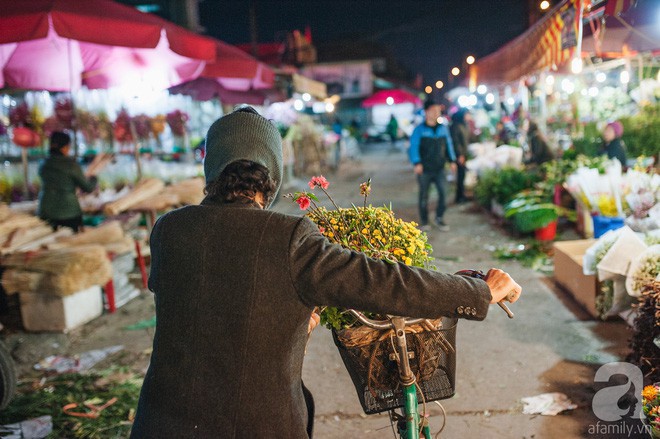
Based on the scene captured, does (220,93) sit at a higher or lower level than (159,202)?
higher

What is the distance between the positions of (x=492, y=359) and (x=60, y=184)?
5.89 meters

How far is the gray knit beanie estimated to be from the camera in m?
1.85

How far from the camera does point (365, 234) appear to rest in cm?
235

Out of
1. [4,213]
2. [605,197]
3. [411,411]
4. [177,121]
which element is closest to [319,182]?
[411,411]

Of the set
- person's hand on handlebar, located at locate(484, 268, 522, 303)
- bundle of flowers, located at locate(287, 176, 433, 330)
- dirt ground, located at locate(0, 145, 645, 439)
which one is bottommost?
dirt ground, located at locate(0, 145, 645, 439)

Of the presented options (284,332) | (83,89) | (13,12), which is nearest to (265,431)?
(284,332)

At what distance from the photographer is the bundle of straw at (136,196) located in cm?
764

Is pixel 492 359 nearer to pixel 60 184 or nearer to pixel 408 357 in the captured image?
pixel 408 357

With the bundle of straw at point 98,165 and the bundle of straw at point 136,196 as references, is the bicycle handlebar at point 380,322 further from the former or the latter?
the bundle of straw at point 98,165

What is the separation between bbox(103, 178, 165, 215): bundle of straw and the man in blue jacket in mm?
4347

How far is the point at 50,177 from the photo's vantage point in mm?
7289

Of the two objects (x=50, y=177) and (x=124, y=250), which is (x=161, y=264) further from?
(x=50, y=177)

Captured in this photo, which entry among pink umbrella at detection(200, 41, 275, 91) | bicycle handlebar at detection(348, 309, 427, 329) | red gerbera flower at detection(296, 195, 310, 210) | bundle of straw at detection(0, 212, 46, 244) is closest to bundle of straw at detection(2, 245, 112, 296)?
bundle of straw at detection(0, 212, 46, 244)

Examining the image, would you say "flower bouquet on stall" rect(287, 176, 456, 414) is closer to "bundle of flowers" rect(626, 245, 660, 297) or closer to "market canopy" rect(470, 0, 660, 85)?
"bundle of flowers" rect(626, 245, 660, 297)
